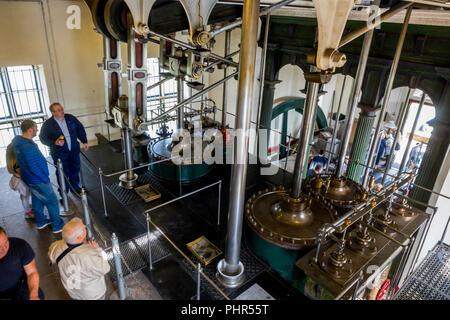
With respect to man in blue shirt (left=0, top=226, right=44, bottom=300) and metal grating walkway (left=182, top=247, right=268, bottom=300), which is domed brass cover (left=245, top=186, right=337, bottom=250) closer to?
metal grating walkway (left=182, top=247, right=268, bottom=300)

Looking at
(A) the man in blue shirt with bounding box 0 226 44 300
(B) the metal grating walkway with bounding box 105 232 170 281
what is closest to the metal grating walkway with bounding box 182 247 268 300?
(B) the metal grating walkway with bounding box 105 232 170 281

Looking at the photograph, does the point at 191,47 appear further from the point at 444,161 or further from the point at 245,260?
the point at 444,161

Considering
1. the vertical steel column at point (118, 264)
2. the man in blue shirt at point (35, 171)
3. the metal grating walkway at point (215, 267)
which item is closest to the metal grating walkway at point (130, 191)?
the man in blue shirt at point (35, 171)

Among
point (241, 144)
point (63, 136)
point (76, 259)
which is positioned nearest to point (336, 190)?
point (241, 144)

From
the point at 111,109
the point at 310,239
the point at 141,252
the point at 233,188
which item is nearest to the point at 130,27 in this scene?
the point at 111,109

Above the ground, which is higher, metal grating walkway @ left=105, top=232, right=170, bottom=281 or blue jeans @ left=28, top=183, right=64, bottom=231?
blue jeans @ left=28, top=183, right=64, bottom=231

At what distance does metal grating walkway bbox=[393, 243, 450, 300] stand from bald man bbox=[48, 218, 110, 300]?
3073 millimetres

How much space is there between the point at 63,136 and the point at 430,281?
17.2 ft

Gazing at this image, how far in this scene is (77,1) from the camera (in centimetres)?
650

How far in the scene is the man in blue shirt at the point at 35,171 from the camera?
3.36m

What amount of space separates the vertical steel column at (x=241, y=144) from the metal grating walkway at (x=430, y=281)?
1811 mm

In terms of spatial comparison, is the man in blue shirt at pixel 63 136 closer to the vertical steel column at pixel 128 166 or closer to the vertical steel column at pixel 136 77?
the vertical steel column at pixel 128 166

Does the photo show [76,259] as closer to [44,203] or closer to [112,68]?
[44,203]

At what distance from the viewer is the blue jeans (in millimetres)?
3613
